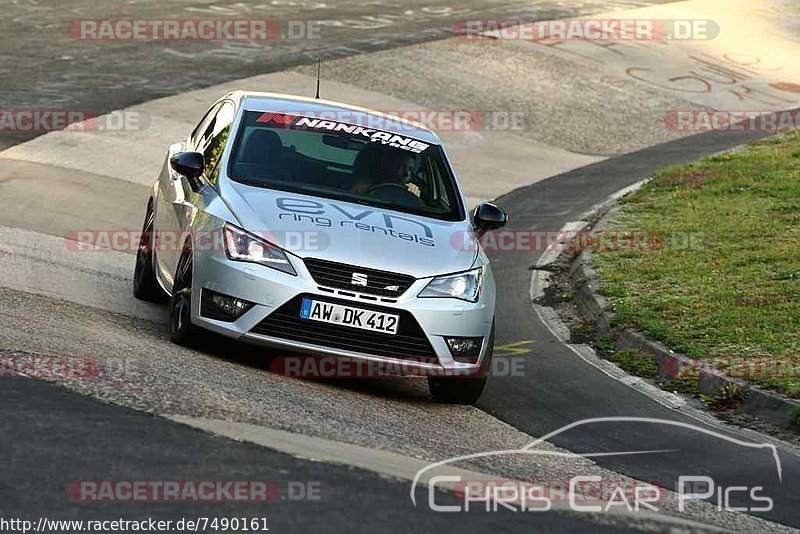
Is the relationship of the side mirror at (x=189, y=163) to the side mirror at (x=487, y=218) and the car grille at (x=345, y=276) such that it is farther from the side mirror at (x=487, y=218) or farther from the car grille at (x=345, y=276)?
the side mirror at (x=487, y=218)

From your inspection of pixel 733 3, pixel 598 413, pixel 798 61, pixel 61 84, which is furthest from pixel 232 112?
pixel 733 3

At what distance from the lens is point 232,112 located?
10.1m

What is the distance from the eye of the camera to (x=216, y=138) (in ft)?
33.0

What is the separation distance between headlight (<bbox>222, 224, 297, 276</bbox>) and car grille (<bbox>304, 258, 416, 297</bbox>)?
14 centimetres

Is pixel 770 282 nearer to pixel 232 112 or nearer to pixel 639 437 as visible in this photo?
pixel 639 437

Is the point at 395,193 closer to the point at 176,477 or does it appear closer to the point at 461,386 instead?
the point at 461,386

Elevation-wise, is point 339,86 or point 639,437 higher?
point 639,437

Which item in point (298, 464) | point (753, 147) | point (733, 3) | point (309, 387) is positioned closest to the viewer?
point (298, 464)

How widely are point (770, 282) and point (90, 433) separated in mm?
7999

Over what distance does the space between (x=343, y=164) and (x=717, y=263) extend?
521 cm

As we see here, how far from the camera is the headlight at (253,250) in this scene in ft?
27.2

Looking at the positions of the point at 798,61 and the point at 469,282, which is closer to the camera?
the point at 469,282

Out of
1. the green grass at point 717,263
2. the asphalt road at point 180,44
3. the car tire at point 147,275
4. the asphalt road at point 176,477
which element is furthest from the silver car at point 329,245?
the asphalt road at point 180,44

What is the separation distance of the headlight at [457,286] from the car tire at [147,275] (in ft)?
8.88
